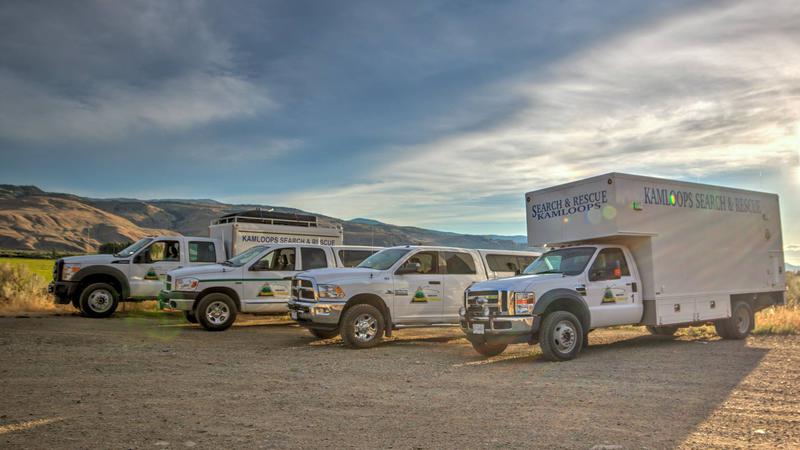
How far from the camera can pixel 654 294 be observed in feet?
38.2

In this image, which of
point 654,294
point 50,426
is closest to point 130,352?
point 50,426

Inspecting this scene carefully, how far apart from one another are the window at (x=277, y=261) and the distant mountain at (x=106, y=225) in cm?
6155

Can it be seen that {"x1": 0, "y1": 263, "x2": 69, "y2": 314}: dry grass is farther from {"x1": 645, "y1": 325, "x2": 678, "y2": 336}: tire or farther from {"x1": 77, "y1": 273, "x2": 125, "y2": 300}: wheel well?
{"x1": 645, "y1": 325, "x2": 678, "y2": 336}: tire

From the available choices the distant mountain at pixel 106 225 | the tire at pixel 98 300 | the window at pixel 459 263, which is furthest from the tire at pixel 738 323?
the distant mountain at pixel 106 225

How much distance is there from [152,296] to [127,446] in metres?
12.6

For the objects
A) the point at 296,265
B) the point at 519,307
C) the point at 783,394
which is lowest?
the point at 783,394

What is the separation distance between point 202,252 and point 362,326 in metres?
7.33

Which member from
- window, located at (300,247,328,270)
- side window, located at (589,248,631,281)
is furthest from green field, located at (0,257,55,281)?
side window, located at (589,248,631,281)

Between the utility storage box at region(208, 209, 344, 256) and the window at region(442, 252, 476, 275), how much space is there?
6.34 metres

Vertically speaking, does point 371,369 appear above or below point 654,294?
below

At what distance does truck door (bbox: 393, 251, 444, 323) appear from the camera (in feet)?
40.6

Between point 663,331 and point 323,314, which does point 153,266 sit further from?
point 663,331

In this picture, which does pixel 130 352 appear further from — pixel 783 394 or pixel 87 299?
pixel 783 394

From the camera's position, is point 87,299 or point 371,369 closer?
point 371,369
